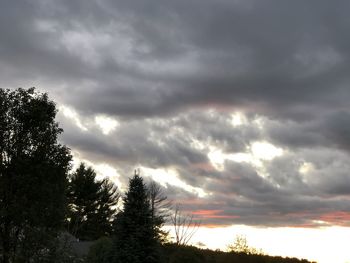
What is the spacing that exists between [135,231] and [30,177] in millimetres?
10200

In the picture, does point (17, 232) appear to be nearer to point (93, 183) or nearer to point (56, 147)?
point (56, 147)

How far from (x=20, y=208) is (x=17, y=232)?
2175mm

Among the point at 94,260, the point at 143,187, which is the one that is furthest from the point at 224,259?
the point at 143,187

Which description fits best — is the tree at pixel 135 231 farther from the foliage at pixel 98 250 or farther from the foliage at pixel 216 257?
the foliage at pixel 98 250

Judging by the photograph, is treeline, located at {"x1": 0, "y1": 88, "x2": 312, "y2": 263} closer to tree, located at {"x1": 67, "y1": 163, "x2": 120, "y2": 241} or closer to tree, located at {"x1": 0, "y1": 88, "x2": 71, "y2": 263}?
tree, located at {"x1": 0, "y1": 88, "x2": 71, "y2": 263}

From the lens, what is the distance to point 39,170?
Result: 38.1 m

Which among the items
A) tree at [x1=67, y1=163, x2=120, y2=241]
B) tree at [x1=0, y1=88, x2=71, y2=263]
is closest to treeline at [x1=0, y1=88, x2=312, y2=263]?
tree at [x1=0, y1=88, x2=71, y2=263]

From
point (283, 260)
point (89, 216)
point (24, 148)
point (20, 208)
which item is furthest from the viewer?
point (89, 216)

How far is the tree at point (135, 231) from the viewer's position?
1267 inches

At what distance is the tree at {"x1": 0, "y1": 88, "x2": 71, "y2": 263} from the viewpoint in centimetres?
3588

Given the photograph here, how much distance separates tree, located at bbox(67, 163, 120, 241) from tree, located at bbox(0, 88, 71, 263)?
4895cm

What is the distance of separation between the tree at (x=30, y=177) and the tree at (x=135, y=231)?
528 cm

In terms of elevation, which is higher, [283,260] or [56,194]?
[56,194]

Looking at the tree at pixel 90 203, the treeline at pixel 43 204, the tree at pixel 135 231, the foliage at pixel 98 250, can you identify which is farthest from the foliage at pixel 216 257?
the tree at pixel 90 203
